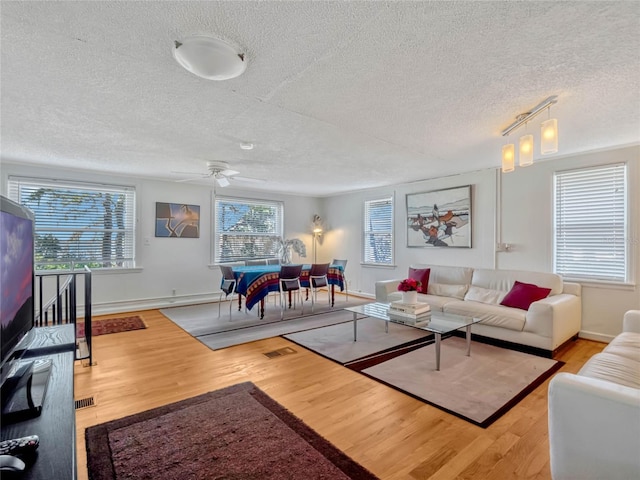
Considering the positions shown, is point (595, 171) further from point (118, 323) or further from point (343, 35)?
point (118, 323)

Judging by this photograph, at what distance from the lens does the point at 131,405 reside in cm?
225

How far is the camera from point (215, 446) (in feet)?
5.93

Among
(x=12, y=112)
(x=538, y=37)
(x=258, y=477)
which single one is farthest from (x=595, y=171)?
(x=12, y=112)

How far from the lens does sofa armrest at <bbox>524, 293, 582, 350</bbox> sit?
10.1 feet

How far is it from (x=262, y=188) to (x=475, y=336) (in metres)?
4.64

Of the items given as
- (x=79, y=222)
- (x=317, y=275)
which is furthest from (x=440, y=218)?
(x=79, y=222)

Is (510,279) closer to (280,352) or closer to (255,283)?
(280,352)

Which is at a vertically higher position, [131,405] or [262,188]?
[262,188]

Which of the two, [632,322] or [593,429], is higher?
[632,322]

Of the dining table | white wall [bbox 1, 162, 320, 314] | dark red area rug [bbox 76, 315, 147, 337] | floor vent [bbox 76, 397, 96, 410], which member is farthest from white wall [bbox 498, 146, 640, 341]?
dark red area rug [bbox 76, 315, 147, 337]

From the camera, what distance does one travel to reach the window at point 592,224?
139 inches

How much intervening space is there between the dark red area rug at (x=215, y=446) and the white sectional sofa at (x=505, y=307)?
8.24 ft

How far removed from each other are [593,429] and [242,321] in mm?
3952

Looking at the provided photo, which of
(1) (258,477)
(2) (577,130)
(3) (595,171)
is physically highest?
(2) (577,130)
